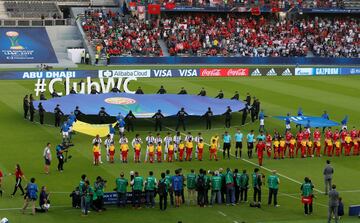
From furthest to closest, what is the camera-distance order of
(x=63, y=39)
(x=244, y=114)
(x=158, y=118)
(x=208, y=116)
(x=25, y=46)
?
(x=63, y=39)
(x=25, y=46)
(x=244, y=114)
(x=208, y=116)
(x=158, y=118)

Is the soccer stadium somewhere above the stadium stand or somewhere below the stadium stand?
below

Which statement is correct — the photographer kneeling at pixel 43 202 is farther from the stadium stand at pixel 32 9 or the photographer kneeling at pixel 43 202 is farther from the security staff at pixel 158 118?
the stadium stand at pixel 32 9

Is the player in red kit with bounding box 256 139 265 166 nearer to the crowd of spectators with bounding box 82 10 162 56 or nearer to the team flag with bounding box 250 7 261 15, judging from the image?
the crowd of spectators with bounding box 82 10 162 56

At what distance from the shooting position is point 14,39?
3184 inches

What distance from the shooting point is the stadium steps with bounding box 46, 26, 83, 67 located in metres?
80.8

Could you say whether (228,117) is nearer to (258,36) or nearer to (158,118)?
(158,118)

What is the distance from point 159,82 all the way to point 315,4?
31.0 meters

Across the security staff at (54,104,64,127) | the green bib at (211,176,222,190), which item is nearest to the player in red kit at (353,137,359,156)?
the green bib at (211,176,222,190)

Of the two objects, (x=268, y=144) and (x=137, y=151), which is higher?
(x=137, y=151)

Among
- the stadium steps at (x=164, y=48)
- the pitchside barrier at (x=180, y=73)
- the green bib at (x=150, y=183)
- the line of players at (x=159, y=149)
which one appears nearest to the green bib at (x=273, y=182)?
the green bib at (x=150, y=183)

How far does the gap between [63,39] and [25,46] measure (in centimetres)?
468

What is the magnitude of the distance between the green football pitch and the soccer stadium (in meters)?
0.10

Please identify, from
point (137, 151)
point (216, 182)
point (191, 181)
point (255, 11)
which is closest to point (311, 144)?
point (137, 151)

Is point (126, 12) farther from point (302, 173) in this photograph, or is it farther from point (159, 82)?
point (302, 173)
